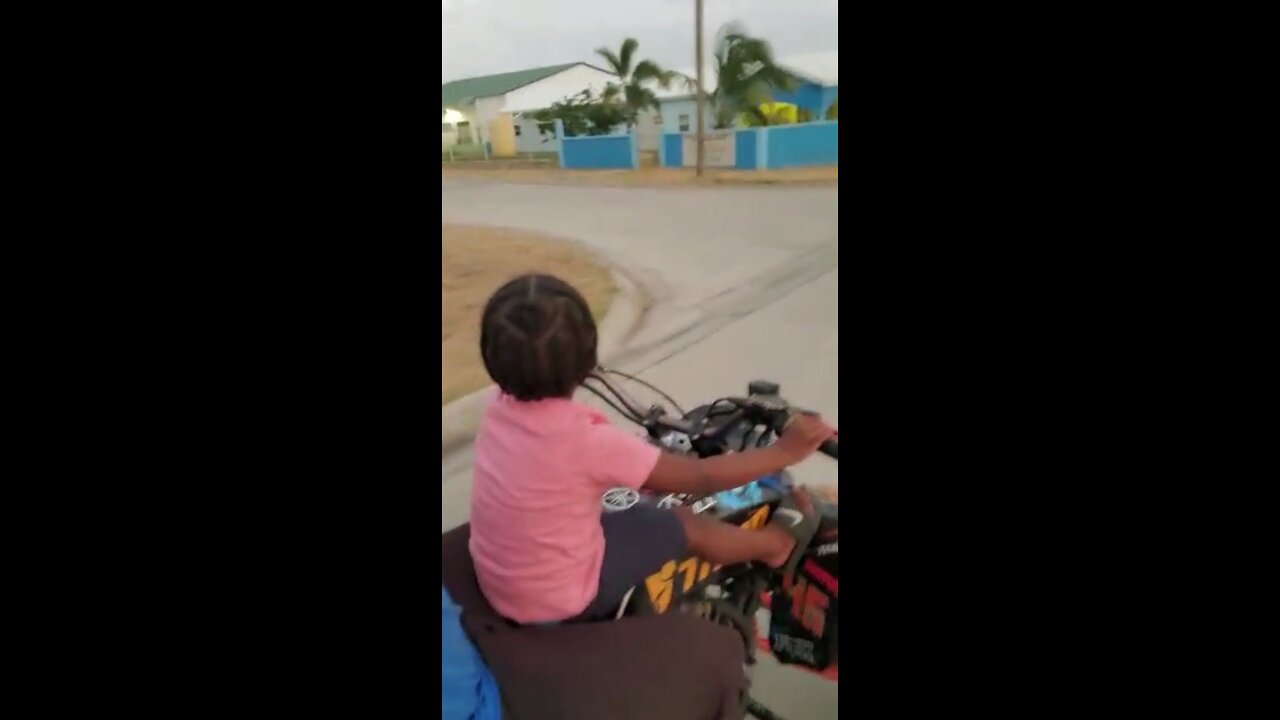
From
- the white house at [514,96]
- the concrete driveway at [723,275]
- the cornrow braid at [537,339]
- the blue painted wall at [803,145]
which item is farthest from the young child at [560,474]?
the blue painted wall at [803,145]

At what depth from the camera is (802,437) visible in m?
1.07

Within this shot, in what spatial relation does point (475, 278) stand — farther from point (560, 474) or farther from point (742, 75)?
point (742, 75)

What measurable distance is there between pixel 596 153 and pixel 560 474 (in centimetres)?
44

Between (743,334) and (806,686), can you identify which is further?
(806,686)

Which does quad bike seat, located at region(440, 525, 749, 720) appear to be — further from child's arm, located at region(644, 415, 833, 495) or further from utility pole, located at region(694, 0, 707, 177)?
utility pole, located at region(694, 0, 707, 177)

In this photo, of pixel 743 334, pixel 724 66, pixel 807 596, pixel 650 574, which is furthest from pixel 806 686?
pixel 724 66

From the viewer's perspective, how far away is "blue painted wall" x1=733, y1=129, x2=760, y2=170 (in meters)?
1.13

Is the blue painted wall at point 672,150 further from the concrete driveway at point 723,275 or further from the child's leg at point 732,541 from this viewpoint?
the child's leg at point 732,541

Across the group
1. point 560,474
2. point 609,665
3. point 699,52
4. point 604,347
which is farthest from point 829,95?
point 609,665

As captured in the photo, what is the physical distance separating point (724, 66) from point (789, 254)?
25 centimetres

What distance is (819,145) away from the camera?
108 centimetres

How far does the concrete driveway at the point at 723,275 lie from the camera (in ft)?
3.65

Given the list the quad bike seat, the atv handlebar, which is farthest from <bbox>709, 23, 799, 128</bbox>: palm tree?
the quad bike seat
